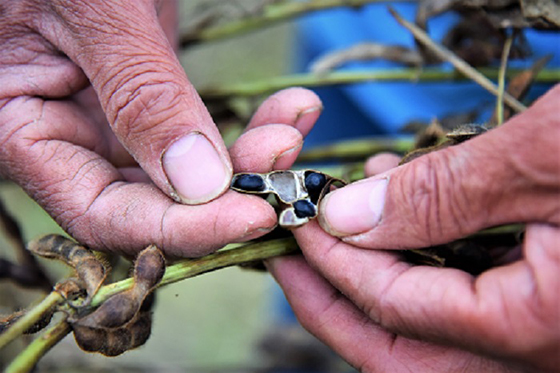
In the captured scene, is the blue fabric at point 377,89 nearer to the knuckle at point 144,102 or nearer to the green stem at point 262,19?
the green stem at point 262,19

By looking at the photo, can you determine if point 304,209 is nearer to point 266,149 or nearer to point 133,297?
point 266,149

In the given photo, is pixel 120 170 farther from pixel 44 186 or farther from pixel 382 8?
pixel 382 8

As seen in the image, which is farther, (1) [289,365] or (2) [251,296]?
(2) [251,296]

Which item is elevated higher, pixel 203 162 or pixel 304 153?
pixel 203 162

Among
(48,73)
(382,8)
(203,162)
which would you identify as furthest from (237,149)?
(382,8)

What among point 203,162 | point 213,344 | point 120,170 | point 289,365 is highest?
point 203,162

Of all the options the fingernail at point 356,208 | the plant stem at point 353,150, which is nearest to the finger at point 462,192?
the fingernail at point 356,208
